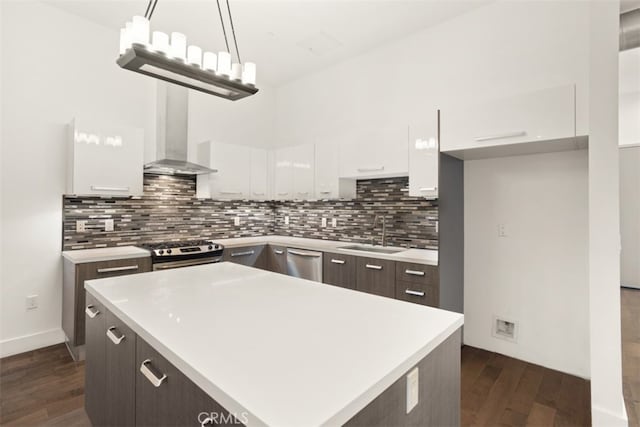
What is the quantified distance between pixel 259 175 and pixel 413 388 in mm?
3532

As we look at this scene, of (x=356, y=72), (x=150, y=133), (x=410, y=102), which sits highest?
(x=356, y=72)

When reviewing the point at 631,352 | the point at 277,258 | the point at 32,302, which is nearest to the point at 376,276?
the point at 277,258

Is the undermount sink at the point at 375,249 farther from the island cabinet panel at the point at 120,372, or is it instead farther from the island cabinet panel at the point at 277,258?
the island cabinet panel at the point at 120,372

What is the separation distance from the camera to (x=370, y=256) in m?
2.93

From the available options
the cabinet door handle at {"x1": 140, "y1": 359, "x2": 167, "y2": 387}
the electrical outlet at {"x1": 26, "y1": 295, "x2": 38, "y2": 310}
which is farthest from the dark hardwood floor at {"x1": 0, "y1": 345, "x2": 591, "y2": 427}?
the cabinet door handle at {"x1": 140, "y1": 359, "x2": 167, "y2": 387}

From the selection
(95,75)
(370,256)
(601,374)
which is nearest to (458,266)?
(370,256)

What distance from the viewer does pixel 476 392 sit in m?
2.26

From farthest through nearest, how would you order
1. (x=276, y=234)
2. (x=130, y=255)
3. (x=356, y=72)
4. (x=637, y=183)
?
1. (x=276, y=234)
2. (x=356, y=72)
3. (x=130, y=255)
4. (x=637, y=183)

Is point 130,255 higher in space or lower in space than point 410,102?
lower

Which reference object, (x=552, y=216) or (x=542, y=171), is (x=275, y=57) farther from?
(x=552, y=216)

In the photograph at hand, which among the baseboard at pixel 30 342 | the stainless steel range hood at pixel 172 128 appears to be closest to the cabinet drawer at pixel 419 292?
the stainless steel range hood at pixel 172 128

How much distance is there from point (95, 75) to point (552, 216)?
424 cm

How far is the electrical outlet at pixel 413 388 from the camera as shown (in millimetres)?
891

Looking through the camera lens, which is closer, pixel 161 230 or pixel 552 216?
pixel 552 216
